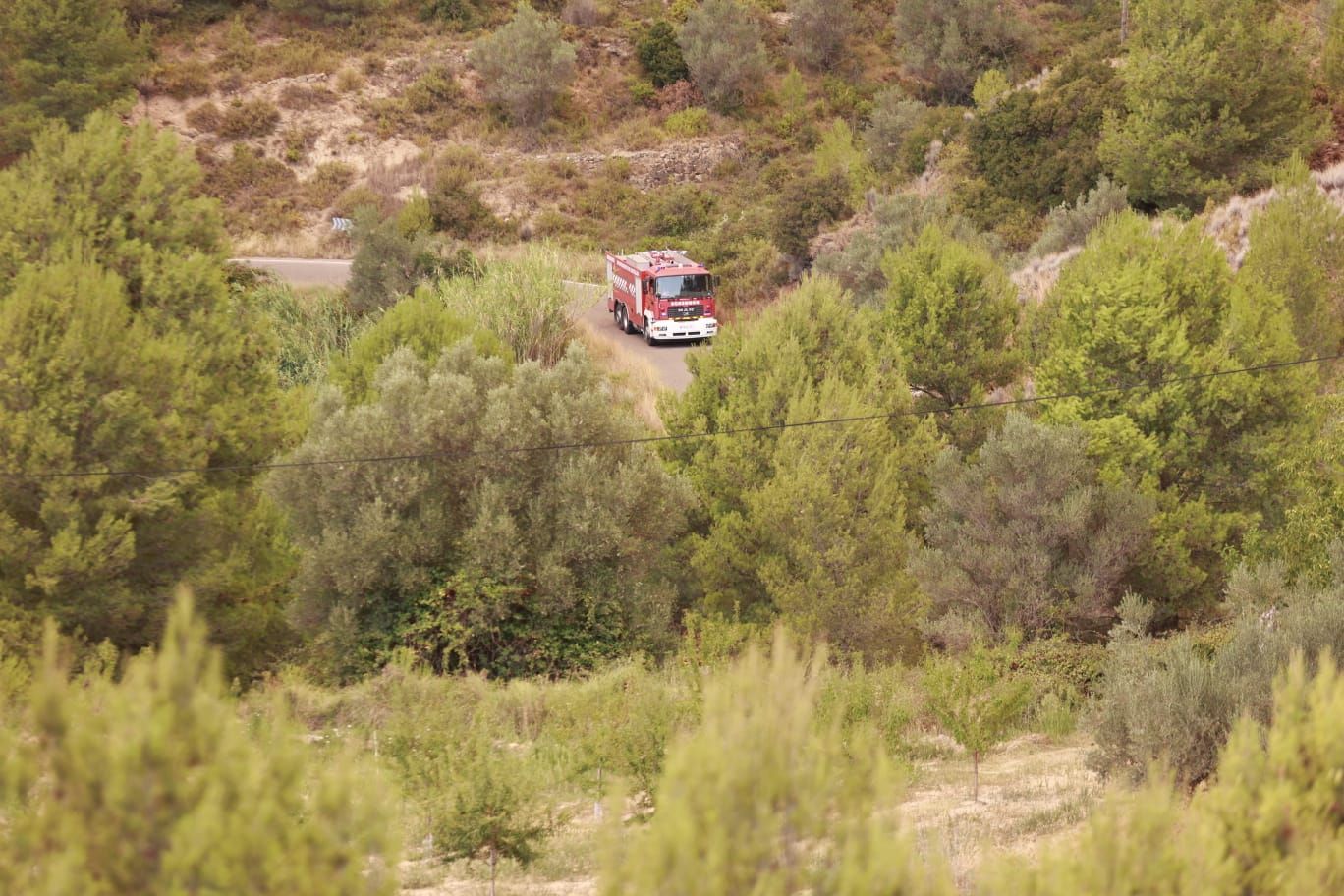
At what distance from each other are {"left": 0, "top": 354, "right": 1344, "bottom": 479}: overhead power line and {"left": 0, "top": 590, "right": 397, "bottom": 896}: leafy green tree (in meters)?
12.3

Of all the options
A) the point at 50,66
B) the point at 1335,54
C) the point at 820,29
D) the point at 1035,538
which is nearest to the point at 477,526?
the point at 1035,538

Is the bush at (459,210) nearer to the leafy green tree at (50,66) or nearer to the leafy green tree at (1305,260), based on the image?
the leafy green tree at (50,66)

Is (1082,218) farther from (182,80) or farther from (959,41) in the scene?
(182,80)

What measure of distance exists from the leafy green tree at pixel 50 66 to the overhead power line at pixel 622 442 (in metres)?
32.2

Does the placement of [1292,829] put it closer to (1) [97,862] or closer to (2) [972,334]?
(1) [97,862]

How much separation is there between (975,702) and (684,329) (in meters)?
23.5

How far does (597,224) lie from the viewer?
51.9 m

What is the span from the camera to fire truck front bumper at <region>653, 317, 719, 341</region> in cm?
3684

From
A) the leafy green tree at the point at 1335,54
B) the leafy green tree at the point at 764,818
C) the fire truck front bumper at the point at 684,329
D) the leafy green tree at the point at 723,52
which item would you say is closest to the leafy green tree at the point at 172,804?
the leafy green tree at the point at 764,818

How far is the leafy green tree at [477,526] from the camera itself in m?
19.0

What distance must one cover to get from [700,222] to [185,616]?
48.2m

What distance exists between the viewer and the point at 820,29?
203 feet

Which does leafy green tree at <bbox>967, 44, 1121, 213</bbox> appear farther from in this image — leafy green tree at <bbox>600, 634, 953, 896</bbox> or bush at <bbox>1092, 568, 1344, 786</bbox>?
leafy green tree at <bbox>600, 634, 953, 896</bbox>

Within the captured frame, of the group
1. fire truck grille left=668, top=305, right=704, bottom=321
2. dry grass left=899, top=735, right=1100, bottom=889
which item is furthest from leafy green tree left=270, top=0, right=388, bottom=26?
dry grass left=899, top=735, right=1100, bottom=889
